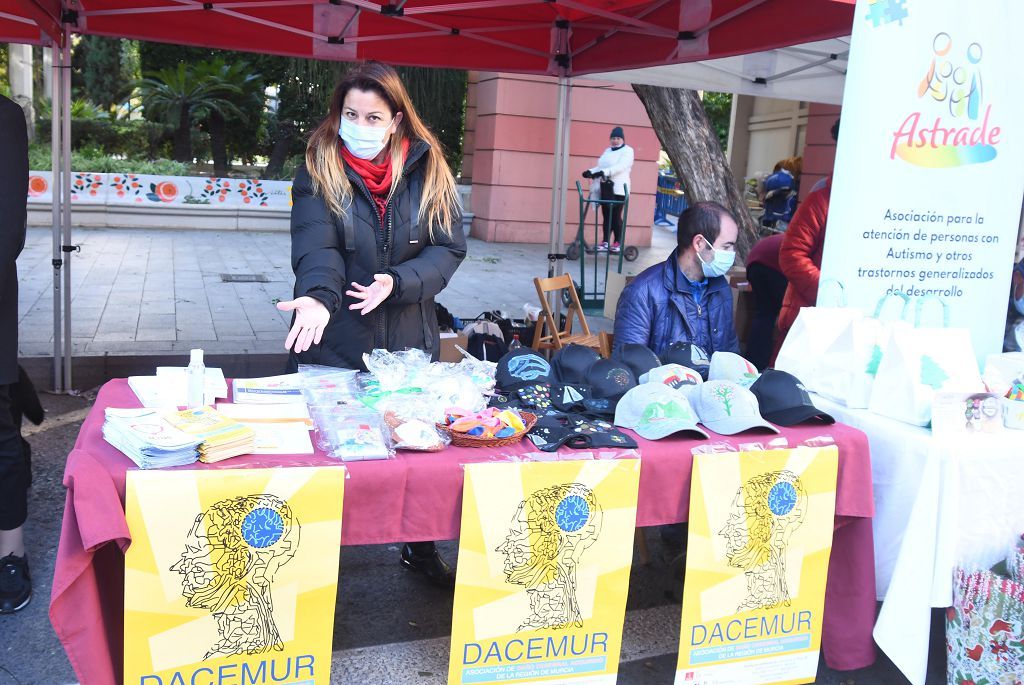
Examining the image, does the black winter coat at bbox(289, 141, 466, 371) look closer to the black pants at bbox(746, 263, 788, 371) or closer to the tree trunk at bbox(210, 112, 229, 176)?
the black pants at bbox(746, 263, 788, 371)

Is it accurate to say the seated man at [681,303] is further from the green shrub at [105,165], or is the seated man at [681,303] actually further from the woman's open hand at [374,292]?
the green shrub at [105,165]

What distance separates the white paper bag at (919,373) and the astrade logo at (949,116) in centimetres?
59

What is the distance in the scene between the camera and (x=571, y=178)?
13.6 metres

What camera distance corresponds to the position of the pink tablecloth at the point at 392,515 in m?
1.74

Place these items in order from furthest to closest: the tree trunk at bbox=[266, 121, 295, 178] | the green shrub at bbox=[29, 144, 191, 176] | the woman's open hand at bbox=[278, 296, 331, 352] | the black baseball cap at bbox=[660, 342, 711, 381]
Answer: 1. the tree trunk at bbox=[266, 121, 295, 178]
2. the green shrub at bbox=[29, 144, 191, 176]
3. the black baseball cap at bbox=[660, 342, 711, 381]
4. the woman's open hand at bbox=[278, 296, 331, 352]

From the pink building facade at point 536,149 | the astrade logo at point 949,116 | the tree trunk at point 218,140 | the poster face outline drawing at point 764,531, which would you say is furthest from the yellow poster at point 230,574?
the tree trunk at point 218,140

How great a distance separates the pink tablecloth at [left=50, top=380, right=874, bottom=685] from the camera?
1741 mm

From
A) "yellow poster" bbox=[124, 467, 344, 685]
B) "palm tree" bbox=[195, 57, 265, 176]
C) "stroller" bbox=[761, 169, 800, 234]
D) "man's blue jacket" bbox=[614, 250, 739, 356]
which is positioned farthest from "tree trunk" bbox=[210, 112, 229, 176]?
"yellow poster" bbox=[124, 467, 344, 685]

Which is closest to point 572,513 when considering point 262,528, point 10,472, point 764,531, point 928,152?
point 764,531

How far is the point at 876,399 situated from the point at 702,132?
4.83 meters

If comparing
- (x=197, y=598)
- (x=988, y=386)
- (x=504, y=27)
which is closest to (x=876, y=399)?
(x=988, y=386)

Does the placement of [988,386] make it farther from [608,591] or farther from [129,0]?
[129,0]

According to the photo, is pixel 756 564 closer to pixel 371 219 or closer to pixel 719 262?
pixel 719 262

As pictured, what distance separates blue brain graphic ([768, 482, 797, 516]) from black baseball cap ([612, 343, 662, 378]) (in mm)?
572
